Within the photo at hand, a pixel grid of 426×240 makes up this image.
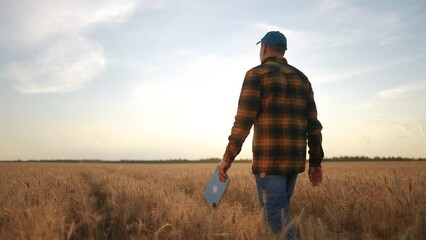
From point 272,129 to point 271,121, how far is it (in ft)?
0.24

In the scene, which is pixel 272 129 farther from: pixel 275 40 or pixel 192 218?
pixel 192 218

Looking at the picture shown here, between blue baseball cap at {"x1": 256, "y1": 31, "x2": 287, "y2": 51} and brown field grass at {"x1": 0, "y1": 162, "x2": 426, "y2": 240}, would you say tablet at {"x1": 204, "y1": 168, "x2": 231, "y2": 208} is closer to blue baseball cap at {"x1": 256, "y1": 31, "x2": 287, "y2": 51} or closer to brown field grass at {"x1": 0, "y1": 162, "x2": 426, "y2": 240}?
brown field grass at {"x1": 0, "y1": 162, "x2": 426, "y2": 240}

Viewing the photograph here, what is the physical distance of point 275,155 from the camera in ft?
11.3

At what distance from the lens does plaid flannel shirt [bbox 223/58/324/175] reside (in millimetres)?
3455

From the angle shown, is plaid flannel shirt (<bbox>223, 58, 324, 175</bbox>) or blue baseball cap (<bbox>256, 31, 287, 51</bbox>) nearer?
plaid flannel shirt (<bbox>223, 58, 324, 175</bbox>)

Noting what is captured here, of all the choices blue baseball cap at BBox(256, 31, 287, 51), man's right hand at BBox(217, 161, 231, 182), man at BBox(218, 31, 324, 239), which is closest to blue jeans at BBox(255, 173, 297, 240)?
man at BBox(218, 31, 324, 239)

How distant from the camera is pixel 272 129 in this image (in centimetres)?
347

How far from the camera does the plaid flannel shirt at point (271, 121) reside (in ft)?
11.3

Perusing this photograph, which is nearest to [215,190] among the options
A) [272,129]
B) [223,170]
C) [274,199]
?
[223,170]

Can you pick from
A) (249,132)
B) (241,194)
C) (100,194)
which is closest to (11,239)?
(249,132)

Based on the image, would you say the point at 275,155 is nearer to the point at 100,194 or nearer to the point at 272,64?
the point at 272,64

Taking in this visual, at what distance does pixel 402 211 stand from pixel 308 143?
7.21 feet

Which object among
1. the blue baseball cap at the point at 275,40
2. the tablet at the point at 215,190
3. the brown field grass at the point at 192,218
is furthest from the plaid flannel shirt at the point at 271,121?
the brown field grass at the point at 192,218

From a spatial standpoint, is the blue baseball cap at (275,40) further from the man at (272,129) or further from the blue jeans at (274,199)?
the blue jeans at (274,199)
